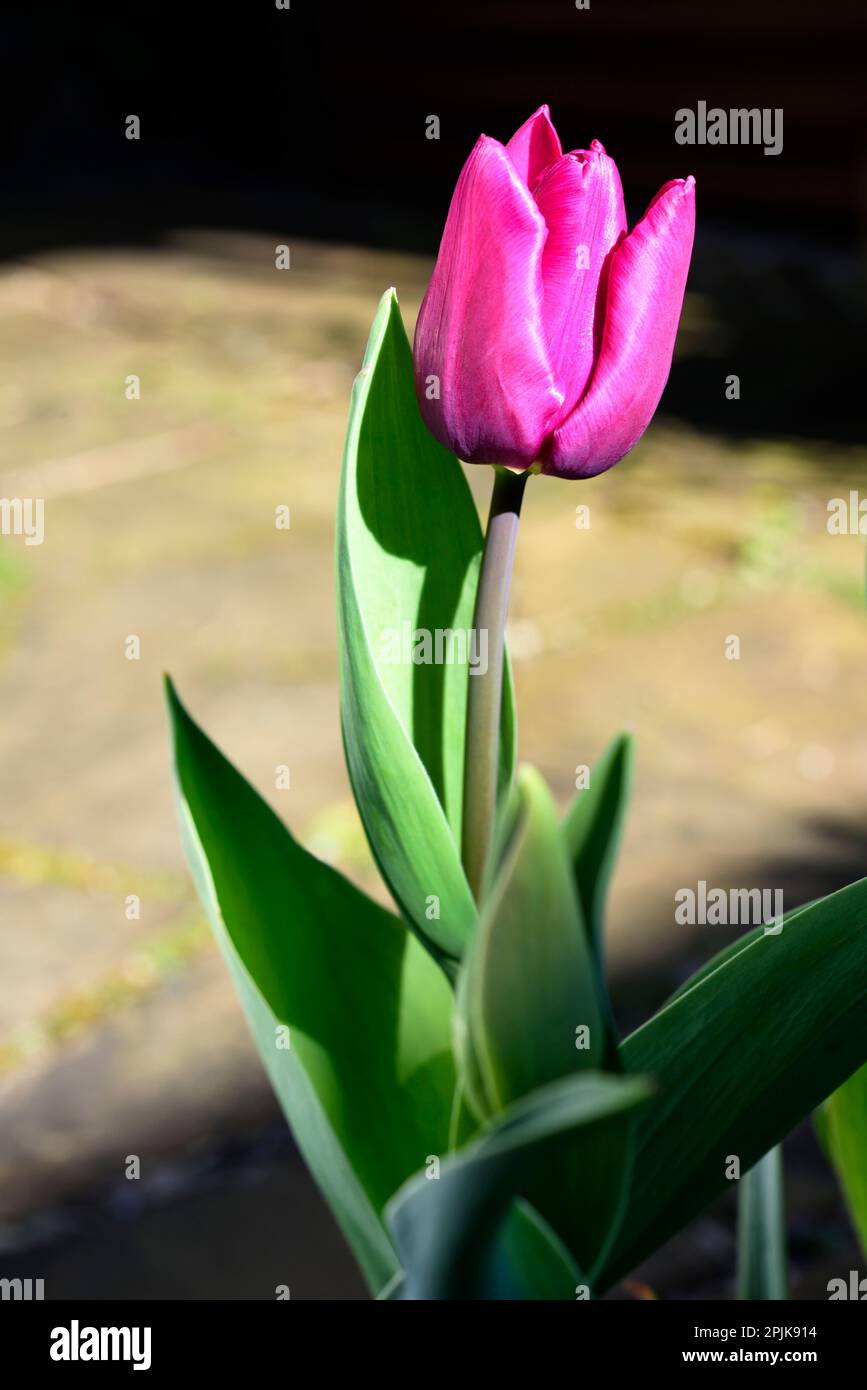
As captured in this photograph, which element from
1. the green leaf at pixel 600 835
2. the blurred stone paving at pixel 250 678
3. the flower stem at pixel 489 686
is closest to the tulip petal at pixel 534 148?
the flower stem at pixel 489 686

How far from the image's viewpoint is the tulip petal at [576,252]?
20.7 inches

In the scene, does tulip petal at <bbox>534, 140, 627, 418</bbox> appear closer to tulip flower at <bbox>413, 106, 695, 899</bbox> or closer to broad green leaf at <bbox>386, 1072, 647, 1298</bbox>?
tulip flower at <bbox>413, 106, 695, 899</bbox>

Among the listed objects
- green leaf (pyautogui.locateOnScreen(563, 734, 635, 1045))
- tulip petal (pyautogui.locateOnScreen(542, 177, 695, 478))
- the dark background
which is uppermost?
the dark background

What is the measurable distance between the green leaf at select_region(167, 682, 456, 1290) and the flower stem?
0.09 m

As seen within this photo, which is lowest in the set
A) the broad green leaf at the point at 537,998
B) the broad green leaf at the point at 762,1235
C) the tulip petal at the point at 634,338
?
the broad green leaf at the point at 762,1235

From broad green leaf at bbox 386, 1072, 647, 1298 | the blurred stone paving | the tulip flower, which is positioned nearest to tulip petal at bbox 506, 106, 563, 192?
the tulip flower

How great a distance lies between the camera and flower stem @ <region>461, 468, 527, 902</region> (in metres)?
0.56

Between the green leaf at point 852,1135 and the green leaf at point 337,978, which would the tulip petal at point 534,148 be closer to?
the green leaf at point 337,978

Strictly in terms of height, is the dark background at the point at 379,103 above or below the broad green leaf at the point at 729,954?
above

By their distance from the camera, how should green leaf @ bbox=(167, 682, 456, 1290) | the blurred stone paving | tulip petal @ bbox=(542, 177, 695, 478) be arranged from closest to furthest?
tulip petal @ bbox=(542, 177, 695, 478)
green leaf @ bbox=(167, 682, 456, 1290)
the blurred stone paving

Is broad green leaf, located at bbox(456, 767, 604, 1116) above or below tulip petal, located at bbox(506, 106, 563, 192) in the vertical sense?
below

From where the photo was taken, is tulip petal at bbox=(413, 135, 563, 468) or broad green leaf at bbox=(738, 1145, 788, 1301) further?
broad green leaf at bbox=(738, 1145, 788, 1301)

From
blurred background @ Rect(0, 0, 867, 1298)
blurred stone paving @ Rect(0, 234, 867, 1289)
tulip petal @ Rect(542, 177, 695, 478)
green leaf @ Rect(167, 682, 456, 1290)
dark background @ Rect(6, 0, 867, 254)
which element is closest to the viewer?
tulip petal @ Rect(542, 177, 695, 478)

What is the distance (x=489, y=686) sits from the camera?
0.57 m
